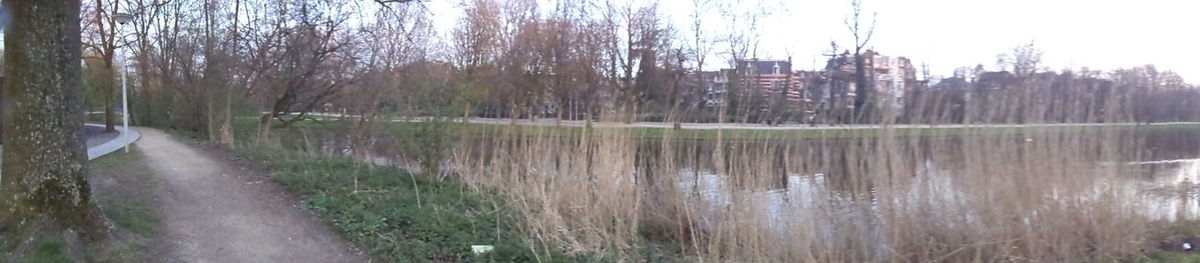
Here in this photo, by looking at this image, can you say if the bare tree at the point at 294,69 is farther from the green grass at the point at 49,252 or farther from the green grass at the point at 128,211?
the green grass at the point at 49,252

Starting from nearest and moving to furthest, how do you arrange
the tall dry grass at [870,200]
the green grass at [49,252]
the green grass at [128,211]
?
the green grass at [49,252], the green grass at [128,211], the tall dry grass at [870,200]

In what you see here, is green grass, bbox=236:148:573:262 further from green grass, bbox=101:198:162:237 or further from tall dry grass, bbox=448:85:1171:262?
green grass, bbox=101:198:162:237

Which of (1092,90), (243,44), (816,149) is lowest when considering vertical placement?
(816,149)

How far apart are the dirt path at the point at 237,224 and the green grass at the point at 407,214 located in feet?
0.80

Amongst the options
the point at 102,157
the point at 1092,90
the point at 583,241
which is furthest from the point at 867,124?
the point at 102,157

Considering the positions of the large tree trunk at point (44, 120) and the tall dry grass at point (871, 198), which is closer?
the large tree trunk at point (44, 120)

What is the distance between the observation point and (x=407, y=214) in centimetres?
786

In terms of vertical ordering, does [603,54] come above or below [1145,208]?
above

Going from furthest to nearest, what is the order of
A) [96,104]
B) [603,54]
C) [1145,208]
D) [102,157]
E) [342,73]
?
[96,104] < [603,54] < [342,73] < [102,157] < [1145,208]

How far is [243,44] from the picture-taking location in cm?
2158

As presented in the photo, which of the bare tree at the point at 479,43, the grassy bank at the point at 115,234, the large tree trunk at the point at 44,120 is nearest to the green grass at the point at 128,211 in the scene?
the grassy bank at the point at 115,234

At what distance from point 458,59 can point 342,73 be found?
35.0ft

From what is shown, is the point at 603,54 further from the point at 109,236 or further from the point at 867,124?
the point at 109,236

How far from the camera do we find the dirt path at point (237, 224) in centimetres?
614
